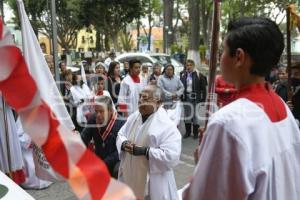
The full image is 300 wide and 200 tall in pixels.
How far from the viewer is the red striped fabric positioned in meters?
1.24

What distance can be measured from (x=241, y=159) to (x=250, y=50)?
394mm

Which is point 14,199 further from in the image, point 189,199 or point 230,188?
point 230,188

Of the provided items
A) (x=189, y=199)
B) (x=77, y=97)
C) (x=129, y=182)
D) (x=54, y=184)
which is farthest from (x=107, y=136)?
(x=77, y=97)

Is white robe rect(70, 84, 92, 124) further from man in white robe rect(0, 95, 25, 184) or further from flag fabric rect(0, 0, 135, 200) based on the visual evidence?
flag fabric rect(0, 0, 135, 200)

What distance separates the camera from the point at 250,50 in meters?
1.56

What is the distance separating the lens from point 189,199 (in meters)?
1.55

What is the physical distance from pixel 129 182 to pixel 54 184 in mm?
2350

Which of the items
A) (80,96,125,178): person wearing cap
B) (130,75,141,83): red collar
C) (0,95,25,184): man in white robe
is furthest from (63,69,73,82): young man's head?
(80,96,125,178): person wearing cap

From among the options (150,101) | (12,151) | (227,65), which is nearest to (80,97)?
(12,151)

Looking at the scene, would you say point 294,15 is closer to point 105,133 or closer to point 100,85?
point 105,133

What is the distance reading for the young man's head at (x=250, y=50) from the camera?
1559mm

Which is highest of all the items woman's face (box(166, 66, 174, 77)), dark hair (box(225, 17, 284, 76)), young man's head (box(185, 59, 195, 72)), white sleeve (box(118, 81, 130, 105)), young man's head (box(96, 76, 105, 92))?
dark hair (box(225, 17, 284, 76))

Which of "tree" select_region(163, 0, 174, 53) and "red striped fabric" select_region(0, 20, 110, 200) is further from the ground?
"tree" select_region(163, 0, 174, 53)

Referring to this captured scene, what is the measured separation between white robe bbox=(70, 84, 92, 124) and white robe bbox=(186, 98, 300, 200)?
5.59 metres
